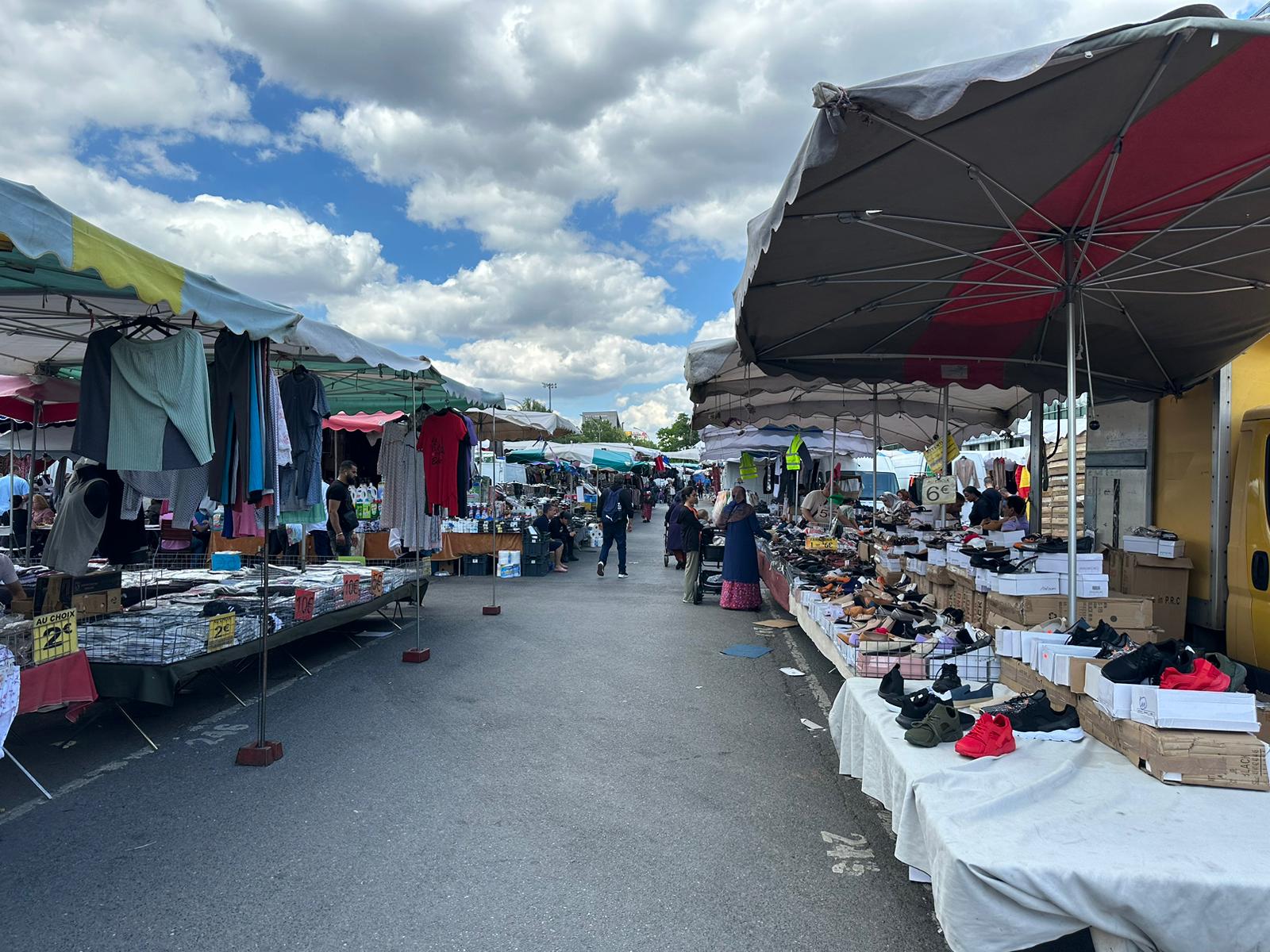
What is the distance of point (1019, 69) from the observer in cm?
270

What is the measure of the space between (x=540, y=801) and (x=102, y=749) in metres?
3.27

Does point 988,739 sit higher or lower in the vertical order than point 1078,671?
lower

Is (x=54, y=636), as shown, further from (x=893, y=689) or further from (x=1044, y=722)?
(x=1044, y=722)

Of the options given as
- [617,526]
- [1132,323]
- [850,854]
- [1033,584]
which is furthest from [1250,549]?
[617,526]

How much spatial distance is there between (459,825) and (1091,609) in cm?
405

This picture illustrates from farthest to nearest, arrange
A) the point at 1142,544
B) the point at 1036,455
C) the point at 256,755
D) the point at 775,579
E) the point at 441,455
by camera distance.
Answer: the point at 775,579 < the point at 441,455 < the point at 1036,455 < the point at 1142,544 < the point at 256,755

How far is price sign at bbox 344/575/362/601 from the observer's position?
27.5 feet

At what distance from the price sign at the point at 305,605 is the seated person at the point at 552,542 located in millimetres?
8938

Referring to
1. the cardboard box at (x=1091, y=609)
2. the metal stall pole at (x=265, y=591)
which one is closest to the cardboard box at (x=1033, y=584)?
the cardboard box at (x=1091, y=609)

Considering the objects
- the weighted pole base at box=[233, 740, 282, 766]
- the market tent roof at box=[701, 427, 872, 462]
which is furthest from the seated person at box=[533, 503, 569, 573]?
the weighted pole base at box=[233, 740, 282, 766]

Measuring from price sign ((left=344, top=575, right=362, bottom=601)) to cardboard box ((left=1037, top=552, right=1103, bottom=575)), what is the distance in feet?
22.0

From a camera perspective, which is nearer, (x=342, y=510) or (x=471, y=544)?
(x=342, y=510)

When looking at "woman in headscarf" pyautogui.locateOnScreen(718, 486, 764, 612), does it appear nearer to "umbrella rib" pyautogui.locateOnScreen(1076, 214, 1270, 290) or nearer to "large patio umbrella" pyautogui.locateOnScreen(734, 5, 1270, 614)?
"large patio umbrella" pyautogui.locateOnScreen(734, 5, 1270, 614)

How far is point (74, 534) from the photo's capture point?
20.9ft
